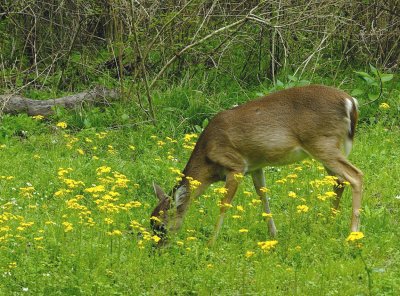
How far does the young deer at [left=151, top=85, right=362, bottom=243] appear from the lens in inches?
306

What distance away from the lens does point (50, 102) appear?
1198 cm

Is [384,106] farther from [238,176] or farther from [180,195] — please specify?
[238,176]

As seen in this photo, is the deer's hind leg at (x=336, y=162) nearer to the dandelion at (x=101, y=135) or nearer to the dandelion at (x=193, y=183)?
the dandelion at (x=193, y=183)

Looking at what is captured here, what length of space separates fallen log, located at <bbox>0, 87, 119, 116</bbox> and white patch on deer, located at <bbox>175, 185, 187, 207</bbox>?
4.25m

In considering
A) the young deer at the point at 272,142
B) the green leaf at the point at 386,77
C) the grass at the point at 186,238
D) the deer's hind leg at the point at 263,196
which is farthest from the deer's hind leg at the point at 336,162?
the green leaf at the point at 386,77

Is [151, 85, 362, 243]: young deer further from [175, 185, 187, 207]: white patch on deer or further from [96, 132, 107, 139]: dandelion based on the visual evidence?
[96, 132, 107, 139]: dandelion

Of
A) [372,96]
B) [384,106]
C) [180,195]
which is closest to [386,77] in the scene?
[372,96]

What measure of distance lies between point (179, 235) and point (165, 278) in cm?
128

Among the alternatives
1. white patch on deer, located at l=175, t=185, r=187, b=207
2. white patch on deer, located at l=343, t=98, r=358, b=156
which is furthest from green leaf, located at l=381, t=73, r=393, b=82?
white patch on deer, located at l=175, t=185, r=187, b=207

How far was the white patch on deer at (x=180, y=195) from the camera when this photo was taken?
25.6ft

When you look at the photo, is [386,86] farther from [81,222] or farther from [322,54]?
[81,222]

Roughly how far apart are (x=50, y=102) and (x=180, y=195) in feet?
15.0

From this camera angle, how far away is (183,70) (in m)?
12.8

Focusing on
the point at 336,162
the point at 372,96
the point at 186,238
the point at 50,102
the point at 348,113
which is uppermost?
the point at 348,113
